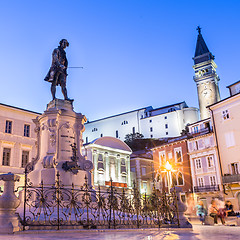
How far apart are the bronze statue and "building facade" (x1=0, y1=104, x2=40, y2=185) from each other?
18673mm

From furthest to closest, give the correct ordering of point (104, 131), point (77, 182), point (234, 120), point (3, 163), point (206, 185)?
1. point (104, 131)
2. point (206, 185)
3. point (234, 120)
4. point (3, 163)
5. point (77, 182)

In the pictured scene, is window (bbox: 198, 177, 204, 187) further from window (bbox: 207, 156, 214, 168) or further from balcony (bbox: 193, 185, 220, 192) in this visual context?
window (bbox: 207, 156, 214, 168)

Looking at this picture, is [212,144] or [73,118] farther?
[212,144]

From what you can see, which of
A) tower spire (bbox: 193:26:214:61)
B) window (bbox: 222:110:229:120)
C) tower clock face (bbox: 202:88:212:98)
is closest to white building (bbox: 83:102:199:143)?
tower clock face (bbox: 202:88:212:98)

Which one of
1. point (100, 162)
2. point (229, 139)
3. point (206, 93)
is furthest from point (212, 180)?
point (206, 93)

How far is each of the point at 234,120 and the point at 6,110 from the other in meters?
28.2

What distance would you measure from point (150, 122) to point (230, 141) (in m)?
70.3

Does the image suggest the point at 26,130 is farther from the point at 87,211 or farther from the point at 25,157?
the point at 87,211

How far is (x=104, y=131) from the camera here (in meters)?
118

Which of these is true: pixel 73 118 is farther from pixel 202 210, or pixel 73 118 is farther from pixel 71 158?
pixel 202 210

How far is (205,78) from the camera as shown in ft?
308

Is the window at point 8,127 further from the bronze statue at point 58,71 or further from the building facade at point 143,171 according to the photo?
the building facade at point 143,171

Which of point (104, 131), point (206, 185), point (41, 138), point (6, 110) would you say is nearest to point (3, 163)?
point (6, 110)

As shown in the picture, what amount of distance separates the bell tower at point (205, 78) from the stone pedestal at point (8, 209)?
84.7 metres
